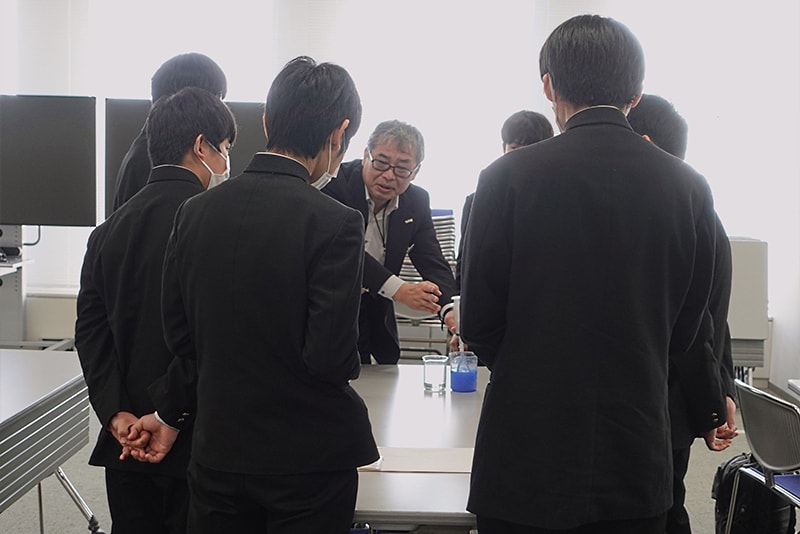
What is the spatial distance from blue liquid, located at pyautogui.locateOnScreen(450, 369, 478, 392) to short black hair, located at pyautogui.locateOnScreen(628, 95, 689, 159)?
101 cm

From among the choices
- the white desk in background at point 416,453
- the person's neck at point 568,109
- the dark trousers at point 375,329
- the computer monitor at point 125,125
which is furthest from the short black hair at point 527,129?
the computer monitor at point 125,125

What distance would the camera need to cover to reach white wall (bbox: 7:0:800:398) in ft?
19.4

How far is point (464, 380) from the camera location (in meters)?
2.57

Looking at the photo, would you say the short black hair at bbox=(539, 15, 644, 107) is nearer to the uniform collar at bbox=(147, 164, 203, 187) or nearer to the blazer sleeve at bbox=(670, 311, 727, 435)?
the blazer sleeve at bbox=(670, 311, 727, 435)

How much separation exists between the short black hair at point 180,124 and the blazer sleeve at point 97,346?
222 millimetres

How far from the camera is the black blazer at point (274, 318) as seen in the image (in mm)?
1409

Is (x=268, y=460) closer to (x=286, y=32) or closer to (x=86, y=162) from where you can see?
(x=86, y=162)

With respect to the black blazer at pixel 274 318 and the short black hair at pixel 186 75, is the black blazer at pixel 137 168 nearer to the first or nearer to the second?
the short black hair at pixel 186 75

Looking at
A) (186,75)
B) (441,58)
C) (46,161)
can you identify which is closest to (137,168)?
(186,75)

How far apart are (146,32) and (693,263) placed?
537 cm

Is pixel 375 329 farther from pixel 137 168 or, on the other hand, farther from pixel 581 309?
pixel 581 309

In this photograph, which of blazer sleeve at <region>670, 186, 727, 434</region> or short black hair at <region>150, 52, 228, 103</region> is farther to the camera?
short black hair at <region>150, 52, 228, 103</region>

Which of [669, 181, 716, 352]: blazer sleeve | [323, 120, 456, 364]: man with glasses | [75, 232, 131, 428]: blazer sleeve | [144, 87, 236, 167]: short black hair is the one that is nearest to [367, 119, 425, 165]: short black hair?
[323, 120, 456, 364]: man with glasses

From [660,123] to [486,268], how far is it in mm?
641
